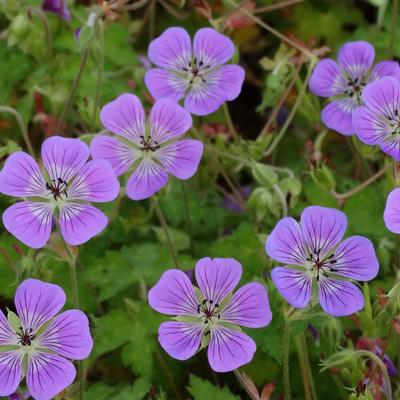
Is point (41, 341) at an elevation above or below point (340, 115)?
below

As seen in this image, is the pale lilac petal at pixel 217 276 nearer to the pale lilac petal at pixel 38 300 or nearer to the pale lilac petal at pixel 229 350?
the pale lilac petal at pixel 229 350

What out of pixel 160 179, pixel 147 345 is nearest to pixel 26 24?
pixel 160 179

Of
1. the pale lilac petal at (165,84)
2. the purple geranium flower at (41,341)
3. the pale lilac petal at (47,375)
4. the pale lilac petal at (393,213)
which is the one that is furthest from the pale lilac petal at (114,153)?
the pale lilac petal at (393,213)

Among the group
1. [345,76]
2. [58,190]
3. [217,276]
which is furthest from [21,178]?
[345,76]

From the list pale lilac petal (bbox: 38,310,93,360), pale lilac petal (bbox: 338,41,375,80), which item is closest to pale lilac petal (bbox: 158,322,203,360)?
pale lilac petal (bbox: 38,310,93,360)

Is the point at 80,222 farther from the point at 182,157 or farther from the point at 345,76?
the point at 345,76

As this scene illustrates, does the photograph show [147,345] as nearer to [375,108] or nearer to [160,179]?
[160,179]

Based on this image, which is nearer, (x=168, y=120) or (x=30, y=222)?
(x=30, y=222)
